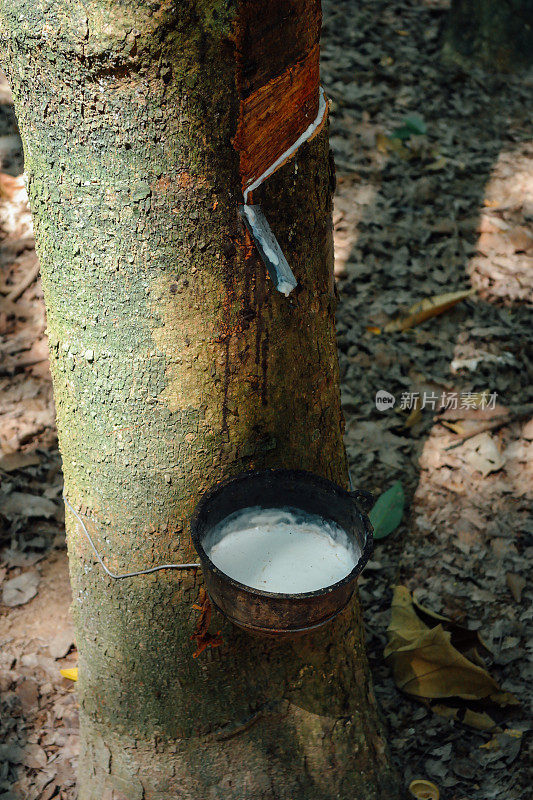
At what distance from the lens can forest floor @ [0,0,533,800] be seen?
2.66 metres

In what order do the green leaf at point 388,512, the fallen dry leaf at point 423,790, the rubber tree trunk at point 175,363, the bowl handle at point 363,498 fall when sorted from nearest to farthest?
the rubber tree trunk at point 175,363, the bowl handle at point 363,498, the fallen dry leaf at point 423,790, the green leaf at point 388,512

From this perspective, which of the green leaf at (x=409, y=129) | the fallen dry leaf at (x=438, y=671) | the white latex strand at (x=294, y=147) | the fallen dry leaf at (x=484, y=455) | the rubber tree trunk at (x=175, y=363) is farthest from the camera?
the green leaf at (x=409, y=129)

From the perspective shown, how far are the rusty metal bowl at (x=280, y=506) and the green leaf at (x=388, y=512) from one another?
4.36 feet

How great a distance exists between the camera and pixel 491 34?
20.0 ft

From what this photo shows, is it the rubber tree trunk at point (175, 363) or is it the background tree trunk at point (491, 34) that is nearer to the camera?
the rubber tree trunk at point (175, 363)

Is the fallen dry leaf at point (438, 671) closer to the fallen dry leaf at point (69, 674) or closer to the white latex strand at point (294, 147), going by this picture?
the fallen dry leaf at point (69, 674)

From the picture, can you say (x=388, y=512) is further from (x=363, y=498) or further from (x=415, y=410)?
(x=363, y=498)

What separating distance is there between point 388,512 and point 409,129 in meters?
3.38

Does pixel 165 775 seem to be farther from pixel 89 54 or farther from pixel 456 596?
pixel 89 54

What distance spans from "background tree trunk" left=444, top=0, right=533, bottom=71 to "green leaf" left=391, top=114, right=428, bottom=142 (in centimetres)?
105

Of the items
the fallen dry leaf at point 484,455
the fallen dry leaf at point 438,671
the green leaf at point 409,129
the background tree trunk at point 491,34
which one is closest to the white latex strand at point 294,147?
the fallen dry leaf at point 438,671

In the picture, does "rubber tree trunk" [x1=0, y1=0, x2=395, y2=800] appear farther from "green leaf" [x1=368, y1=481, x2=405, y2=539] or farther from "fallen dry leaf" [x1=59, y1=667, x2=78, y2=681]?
"green leaf" [x1=368, y1=481, x2=405, y2=539]

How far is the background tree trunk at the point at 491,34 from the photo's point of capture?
19.8 feet

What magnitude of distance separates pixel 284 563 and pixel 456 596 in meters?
1.42
